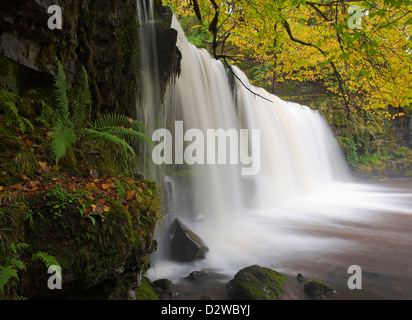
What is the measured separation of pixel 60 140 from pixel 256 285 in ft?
10.4

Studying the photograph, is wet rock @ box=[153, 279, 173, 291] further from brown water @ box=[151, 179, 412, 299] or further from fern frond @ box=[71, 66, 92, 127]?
fern frond @ box=[71, 66, 92, 127]

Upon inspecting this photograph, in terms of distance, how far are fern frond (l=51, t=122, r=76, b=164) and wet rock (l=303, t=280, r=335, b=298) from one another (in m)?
3.88

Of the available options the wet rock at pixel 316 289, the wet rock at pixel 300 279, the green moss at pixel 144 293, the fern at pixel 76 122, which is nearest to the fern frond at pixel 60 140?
the fern at pixel 76 122

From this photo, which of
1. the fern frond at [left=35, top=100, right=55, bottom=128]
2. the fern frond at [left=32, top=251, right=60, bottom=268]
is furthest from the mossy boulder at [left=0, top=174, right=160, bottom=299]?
the fern frond at [left=35, top=100, right=55, bottom=128]

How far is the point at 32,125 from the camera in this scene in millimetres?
2877

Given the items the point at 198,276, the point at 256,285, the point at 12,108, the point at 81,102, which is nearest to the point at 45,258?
the point at 12,108

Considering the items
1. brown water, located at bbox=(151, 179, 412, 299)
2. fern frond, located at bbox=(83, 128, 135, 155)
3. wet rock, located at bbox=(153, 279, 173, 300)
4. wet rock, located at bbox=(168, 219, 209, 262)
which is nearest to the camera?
fern frond, located at bbox=(83, 128, 135, 155)

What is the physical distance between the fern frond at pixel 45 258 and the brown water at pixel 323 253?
2.55m

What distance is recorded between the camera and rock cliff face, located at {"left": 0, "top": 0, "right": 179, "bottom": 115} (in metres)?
2.92

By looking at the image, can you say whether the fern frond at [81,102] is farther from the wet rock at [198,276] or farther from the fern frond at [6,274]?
the wet rock at [198,276]

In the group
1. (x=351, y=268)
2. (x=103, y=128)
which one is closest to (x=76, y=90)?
(x=103, y=128)

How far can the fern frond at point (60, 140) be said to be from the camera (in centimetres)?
254

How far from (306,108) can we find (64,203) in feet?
57.7

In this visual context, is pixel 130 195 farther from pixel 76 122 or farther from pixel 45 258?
pixel 76 122
